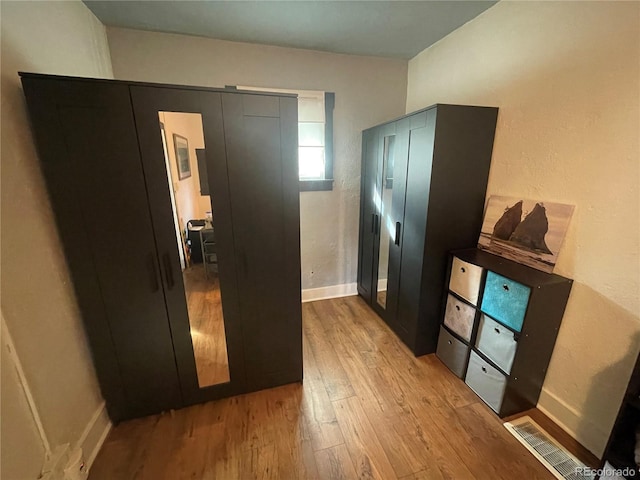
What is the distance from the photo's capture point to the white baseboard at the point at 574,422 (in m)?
1.42

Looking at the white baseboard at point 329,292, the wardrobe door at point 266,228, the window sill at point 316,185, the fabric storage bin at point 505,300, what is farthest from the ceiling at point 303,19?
the white baseboard at point 329,292

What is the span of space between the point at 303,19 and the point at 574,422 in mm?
3102

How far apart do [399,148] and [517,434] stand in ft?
6.57

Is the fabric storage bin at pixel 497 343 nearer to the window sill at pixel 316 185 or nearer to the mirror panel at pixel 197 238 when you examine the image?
the mirror panel at pixel 197 238

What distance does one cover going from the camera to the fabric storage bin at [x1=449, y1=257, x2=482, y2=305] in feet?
5.72

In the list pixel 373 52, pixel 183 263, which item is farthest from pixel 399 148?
pixel 183 263

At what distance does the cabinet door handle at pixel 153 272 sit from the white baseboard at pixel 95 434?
2.55 feet

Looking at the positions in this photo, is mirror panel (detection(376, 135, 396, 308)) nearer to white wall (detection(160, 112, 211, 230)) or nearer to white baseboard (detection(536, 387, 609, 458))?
white baseboard (detection(536, 387, 609, 458))

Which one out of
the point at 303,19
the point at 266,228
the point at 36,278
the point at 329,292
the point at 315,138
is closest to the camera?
the point at 36,278

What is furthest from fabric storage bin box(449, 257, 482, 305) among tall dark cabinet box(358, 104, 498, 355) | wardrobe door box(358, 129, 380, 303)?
wardrobe door box(358, 129, 380, 303)

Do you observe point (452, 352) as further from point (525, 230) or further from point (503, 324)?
point (525, 230)

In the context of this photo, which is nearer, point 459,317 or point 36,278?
point 36,278

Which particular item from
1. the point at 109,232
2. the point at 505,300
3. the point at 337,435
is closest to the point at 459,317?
the point at 505,300

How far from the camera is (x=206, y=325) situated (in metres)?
1.64
